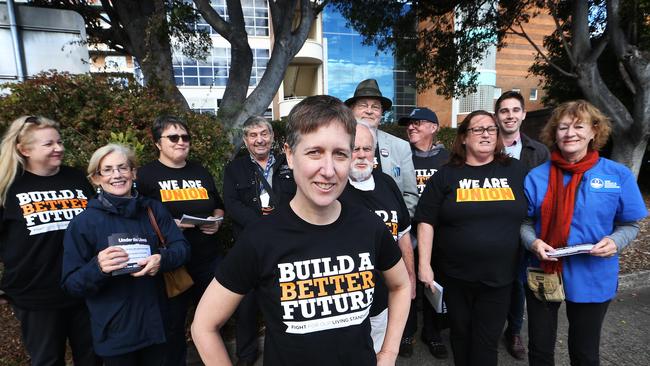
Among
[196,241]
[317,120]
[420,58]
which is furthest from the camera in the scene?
[420,58]

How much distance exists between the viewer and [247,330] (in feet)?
9.68

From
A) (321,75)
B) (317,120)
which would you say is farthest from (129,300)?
(321,75)

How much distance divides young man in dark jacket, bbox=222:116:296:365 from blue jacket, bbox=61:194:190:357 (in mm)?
807

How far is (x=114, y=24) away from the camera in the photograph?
7617mm

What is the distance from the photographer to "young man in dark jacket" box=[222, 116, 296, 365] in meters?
2.89

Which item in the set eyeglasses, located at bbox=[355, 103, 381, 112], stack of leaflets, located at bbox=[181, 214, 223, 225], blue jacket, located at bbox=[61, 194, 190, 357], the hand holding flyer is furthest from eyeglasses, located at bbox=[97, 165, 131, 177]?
eyeglasses, located at bbox=[355, 103, 381, 112]

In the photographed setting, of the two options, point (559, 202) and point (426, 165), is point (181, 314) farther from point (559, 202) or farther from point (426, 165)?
point (559, 202)

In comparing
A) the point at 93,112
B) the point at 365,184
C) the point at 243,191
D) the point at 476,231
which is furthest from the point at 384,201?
the point at 93,112

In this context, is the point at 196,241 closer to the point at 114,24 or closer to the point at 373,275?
the point at 373,275

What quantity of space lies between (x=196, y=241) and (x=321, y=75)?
27.6 meters

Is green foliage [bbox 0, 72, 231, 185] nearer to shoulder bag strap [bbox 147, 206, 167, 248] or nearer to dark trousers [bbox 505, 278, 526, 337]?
shoulder bag strap [bbox 147, 206, 167, 248]

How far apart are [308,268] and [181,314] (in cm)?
187

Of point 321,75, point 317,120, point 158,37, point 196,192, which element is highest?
point 321,75

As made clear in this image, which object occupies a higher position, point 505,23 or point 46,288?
point 505,23
